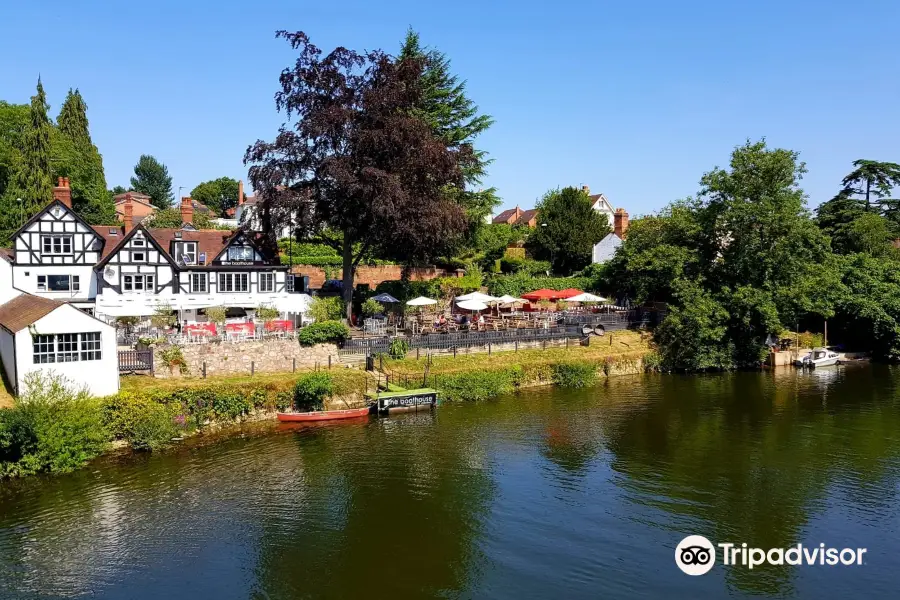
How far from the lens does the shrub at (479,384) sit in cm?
3712

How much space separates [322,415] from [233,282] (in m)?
15.0

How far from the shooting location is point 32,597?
55.9 ft

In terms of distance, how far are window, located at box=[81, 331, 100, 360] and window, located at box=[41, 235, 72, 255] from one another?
1574cm

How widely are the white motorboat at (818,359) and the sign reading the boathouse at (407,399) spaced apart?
2934 cm

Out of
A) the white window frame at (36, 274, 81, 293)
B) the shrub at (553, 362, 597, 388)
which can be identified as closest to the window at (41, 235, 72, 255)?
the white window frame at (36, 274, 81, 293)

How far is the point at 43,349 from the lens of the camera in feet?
90.1

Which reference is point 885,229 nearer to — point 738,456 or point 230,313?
point 738,456

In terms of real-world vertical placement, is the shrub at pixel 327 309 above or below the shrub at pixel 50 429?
above

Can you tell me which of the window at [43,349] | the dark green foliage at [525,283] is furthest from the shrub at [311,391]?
the dark green foliage at [525,283]

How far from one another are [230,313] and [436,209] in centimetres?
1485

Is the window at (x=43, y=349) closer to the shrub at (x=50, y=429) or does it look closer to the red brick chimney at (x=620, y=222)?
the shrub at (x=50, y=429)

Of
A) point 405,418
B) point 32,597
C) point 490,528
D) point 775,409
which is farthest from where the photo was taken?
point 775,409

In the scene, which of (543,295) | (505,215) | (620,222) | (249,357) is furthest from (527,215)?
(249,357)

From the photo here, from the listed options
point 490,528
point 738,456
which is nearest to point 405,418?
point 490,528
